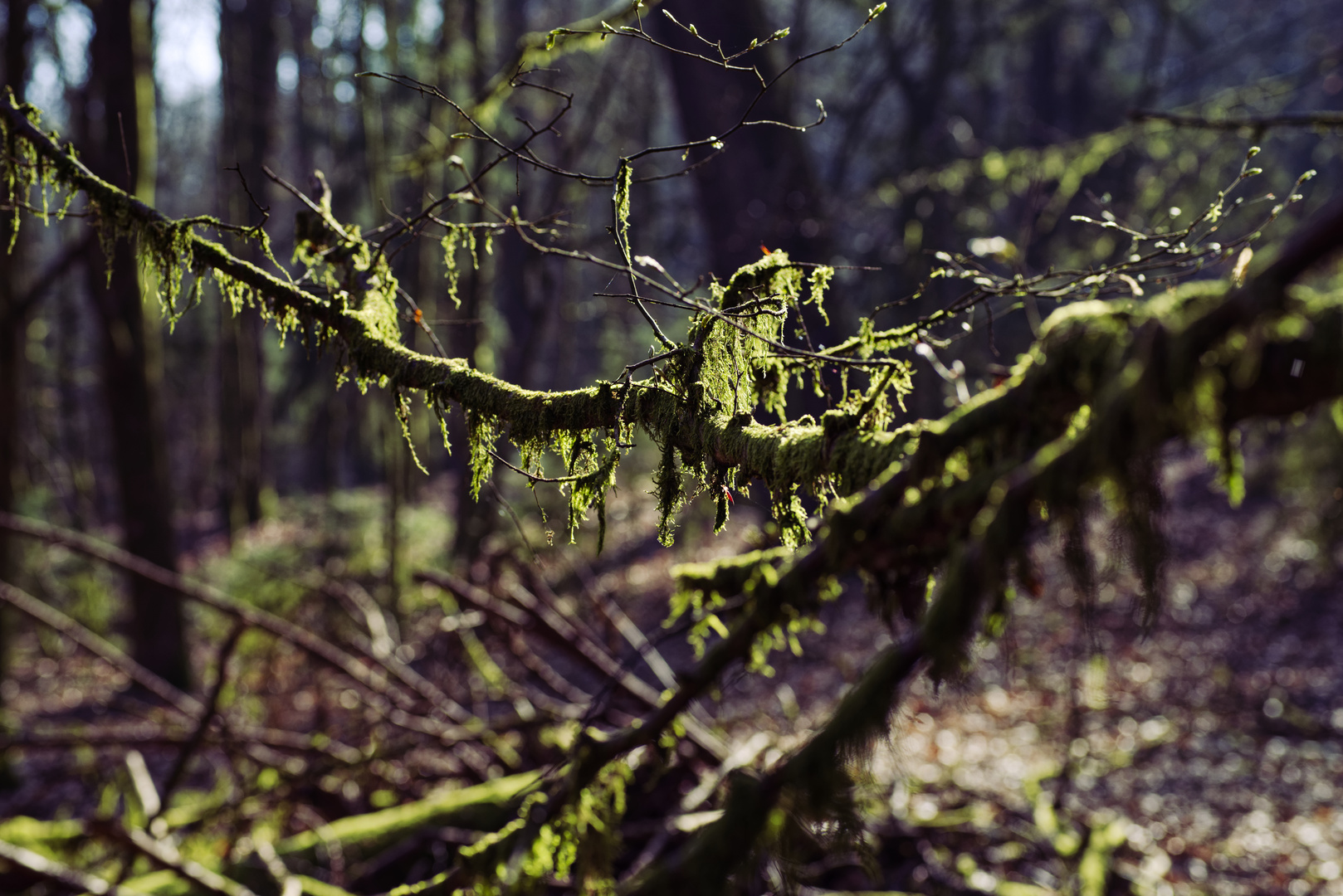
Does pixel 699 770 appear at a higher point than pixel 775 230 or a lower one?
lower

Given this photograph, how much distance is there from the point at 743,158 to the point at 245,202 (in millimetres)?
10204

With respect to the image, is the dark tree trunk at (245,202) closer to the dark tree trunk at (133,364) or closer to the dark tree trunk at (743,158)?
the dark tree trunk at (133,364)

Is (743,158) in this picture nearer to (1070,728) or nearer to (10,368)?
(1070,728)

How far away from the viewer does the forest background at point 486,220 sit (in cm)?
558

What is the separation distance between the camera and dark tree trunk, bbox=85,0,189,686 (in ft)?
25.9

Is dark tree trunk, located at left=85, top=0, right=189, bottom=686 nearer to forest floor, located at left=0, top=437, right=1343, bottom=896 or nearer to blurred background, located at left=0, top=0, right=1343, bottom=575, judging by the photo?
blurred background, located at left=0, top=0, right=1343, bottom=575

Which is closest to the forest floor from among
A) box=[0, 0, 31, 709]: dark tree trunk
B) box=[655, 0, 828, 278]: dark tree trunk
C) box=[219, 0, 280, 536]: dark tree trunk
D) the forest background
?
the forest background

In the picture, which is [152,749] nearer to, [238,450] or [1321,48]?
[238,450]

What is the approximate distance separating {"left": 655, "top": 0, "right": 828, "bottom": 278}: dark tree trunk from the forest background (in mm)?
38

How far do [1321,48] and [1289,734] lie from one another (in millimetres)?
11740

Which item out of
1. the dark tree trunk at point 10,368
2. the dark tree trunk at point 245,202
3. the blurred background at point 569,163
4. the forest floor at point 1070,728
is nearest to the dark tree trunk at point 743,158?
the blurred background at point 569,163

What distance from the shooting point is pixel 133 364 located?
849 cm

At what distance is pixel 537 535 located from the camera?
1161 centimetres

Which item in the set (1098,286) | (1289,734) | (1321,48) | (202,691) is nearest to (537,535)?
(202,691)
